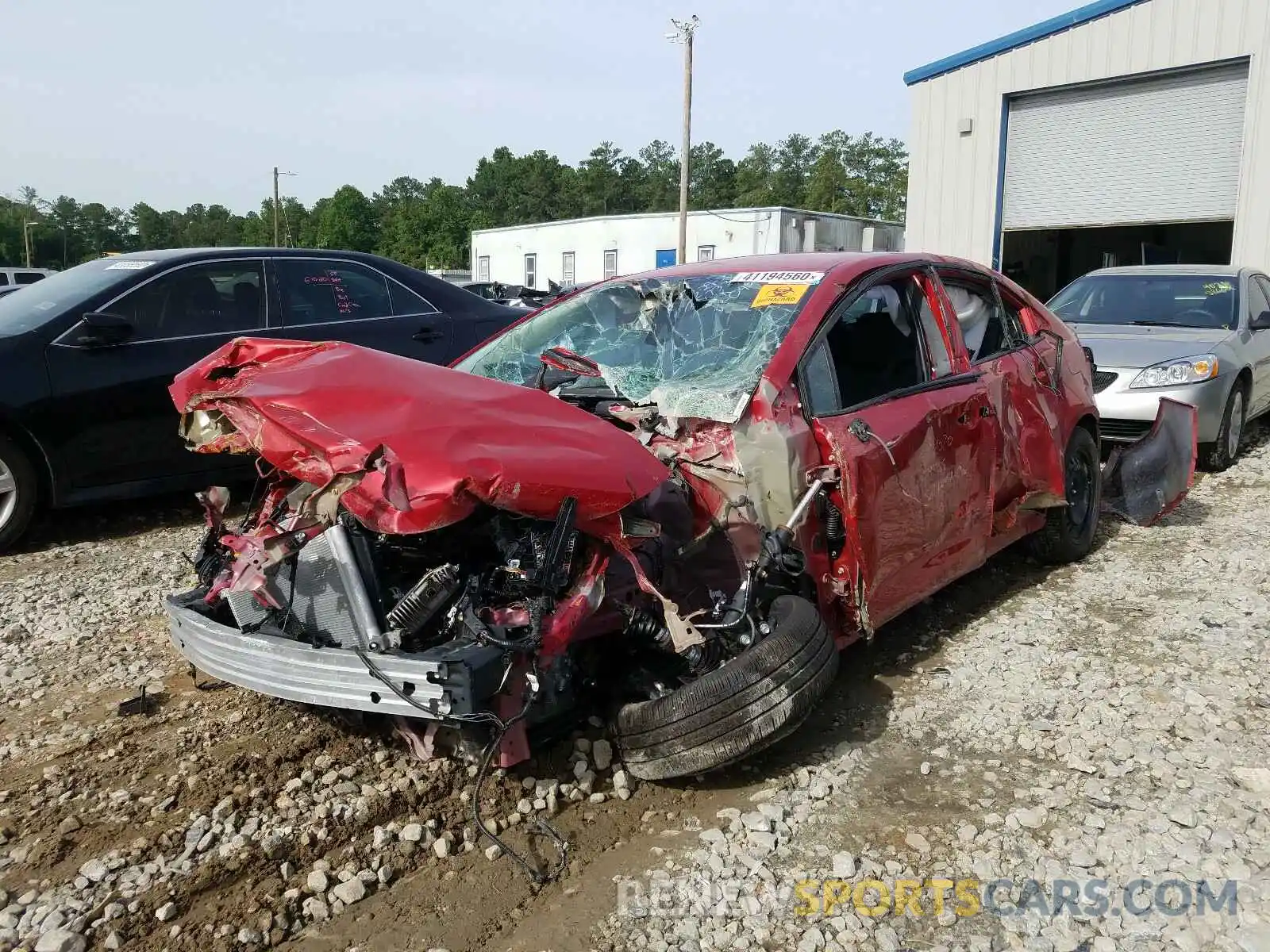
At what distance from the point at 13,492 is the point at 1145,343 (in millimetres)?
8092

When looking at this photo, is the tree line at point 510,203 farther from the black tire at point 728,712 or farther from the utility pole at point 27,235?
the black tire at point 728,712

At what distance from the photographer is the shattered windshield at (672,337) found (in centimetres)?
352

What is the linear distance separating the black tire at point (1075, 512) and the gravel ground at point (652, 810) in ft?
3.02

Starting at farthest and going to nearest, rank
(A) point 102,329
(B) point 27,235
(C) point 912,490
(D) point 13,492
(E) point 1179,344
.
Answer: (B) point 27,235 → (E) point 1179,344 → (A) point 102,329 → (D) point 13,492 → (C) point 912,490

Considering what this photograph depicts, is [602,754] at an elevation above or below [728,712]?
below

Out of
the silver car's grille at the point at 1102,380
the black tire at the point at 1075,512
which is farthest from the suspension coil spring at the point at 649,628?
the silver car's grille at the point at 1102,380

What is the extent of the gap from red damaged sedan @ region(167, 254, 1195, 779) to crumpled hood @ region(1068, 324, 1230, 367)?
415cm

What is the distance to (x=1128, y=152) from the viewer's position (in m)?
14.8

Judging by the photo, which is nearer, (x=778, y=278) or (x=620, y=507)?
(x=620, y=507)

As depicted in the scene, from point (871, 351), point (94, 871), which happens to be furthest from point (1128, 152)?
point (94, 871)

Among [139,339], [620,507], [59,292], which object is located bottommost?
[620,507]

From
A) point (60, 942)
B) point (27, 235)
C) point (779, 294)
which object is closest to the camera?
point (60, 942)

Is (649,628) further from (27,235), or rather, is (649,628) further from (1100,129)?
(27,235)

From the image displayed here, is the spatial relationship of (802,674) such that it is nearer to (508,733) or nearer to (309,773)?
(508,733)
